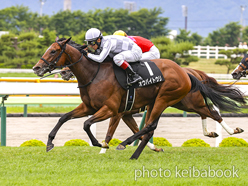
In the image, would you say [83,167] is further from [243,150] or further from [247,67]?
[247,67]

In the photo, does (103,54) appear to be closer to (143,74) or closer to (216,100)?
(143,74)

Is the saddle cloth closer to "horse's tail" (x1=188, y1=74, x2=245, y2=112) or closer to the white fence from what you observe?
"horse's tail" (x1=188, y1=74, x2=245, y2=112)

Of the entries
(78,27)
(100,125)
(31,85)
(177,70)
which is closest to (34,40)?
(78,27)

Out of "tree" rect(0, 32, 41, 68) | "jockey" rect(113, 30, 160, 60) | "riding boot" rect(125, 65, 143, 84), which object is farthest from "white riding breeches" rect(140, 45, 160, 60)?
"tree" rect(0, 32, 41, 68)

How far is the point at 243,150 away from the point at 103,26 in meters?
38.6

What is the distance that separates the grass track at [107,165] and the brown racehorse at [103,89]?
253mm

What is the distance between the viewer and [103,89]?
4465 mm

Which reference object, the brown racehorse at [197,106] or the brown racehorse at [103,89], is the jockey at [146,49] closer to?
the brown racehorse at [103,89]

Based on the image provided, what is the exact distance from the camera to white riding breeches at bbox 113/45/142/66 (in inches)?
177

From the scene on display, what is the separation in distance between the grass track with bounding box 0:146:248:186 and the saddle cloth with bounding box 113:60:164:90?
0.83 metres

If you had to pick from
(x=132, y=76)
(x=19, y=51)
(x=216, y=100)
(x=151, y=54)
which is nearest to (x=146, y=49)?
(x=151, y=54)

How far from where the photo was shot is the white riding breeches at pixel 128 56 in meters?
4.50

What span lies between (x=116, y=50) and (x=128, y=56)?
0.61 ft

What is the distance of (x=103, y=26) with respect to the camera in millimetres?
42875
